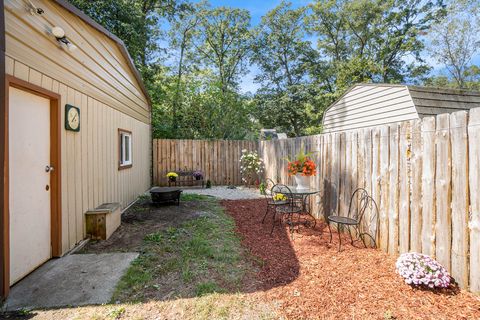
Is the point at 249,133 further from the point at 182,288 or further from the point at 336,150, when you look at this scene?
the point at 182,288

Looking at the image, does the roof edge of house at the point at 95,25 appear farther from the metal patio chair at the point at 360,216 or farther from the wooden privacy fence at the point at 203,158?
the metal patio chair at the point at 360,216

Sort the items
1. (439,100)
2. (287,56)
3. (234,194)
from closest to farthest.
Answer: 1. (439,100)
2. (234,194)
3. (287,56)

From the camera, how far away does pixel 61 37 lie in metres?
3.12

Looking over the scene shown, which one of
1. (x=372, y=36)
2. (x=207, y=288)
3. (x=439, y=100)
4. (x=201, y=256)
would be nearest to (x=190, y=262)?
(x=201, y=256)

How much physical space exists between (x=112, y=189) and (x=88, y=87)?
2000 mm

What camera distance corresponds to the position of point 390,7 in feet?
47.9

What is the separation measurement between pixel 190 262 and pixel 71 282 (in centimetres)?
126

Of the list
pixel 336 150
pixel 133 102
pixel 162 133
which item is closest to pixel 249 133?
pixel 162 133

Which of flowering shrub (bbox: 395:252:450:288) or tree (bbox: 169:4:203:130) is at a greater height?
tree (bbox: 169:4:203:130)

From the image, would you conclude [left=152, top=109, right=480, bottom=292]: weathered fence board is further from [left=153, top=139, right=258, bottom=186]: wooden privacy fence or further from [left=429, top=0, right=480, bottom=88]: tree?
[left=429, top=0, right=480, bottom=88]: tree

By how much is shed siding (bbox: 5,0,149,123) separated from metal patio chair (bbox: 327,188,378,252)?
13.9 ft

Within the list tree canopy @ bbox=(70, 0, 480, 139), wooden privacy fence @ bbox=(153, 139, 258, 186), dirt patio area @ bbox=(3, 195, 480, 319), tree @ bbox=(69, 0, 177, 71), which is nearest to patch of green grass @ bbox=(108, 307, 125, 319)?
dirt patio area @ bbox=(3, 195, 480, 319)

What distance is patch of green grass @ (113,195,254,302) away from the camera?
249 cm

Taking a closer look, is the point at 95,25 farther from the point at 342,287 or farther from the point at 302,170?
the point at 342,287
